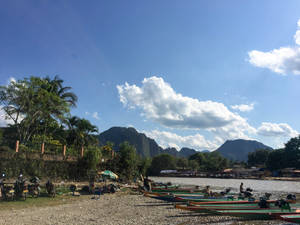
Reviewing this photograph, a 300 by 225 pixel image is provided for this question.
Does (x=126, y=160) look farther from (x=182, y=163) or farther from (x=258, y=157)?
(x=258, y=157)

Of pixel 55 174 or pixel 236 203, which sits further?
pixel 55 174

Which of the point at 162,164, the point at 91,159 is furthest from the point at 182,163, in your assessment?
the point at 91,159

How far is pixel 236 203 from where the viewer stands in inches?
560

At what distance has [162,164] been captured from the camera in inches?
4134

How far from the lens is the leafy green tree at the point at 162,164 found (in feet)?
343

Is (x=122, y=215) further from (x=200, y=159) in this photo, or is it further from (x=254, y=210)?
(x=200, y=159)

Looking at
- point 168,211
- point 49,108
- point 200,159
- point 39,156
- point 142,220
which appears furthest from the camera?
point 200,159

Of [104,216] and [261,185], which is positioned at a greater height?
[104,216]

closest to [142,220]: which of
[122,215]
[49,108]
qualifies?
[122,215]

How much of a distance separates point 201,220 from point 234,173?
86.2m

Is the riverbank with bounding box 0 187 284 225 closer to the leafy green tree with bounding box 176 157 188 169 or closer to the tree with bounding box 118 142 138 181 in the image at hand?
the tree with bounding box 118 142 138 181

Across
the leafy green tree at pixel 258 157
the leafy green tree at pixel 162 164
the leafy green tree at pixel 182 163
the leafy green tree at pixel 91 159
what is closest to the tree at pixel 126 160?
the leafy green tree at pixel 91 159

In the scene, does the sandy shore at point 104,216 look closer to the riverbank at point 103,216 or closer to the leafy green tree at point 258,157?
the riverbank at point 103,216

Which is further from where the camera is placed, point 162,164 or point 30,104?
point 162,164
